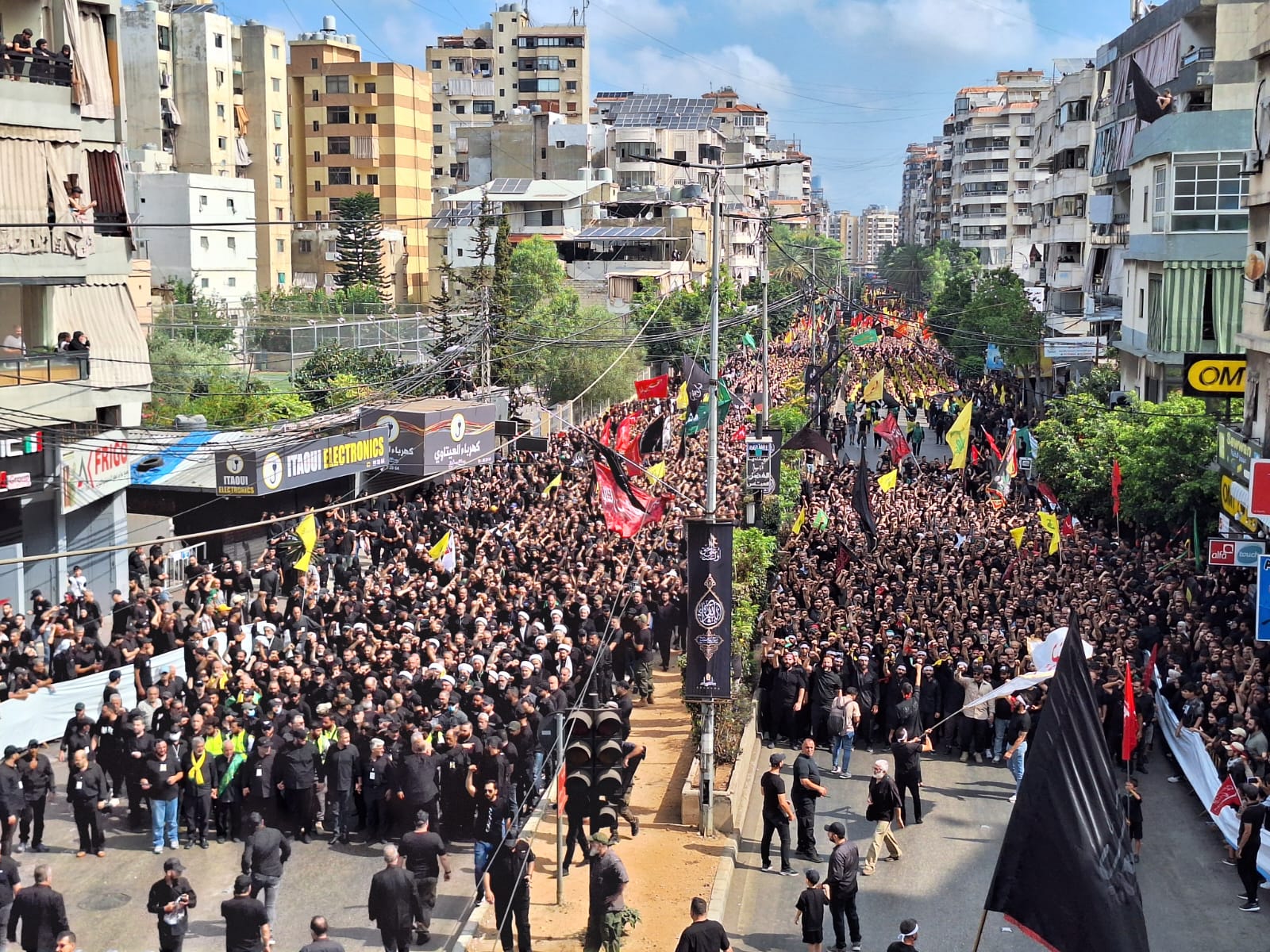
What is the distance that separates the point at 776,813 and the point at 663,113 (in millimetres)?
108309

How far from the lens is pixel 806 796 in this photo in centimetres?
1523

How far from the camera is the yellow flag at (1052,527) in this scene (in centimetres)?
2552

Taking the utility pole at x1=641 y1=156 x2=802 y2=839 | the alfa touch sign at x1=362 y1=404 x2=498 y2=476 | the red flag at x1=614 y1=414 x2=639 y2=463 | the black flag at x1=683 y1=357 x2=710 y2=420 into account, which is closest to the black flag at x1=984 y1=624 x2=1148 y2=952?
the utility pole at x1=641 y1=156 x2=802 y2=839

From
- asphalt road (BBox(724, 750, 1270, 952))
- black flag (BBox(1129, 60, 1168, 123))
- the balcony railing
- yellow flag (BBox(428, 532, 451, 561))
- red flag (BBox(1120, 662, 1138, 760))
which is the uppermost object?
black flag (BBox(1129, 60, 1168, 123))

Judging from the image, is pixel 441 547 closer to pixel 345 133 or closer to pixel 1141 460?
pixel 1141 460

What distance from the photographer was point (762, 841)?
51.0ft

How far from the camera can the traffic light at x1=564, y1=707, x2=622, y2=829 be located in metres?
14.0

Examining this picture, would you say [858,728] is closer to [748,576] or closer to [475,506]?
[748,576]

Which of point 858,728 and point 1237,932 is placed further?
point 858,728

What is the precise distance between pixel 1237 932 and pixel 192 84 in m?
69.4

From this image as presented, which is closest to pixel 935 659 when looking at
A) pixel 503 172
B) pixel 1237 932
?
pixel 1237 932

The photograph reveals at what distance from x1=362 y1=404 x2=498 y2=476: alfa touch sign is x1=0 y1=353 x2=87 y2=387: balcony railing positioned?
7746 millimetres

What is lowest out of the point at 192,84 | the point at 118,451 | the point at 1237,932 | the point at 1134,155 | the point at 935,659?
the point at 1237,932

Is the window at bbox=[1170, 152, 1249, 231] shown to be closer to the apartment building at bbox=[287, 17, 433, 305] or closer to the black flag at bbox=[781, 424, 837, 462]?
the black flag at bbox=[781, 424, 837, 462]
